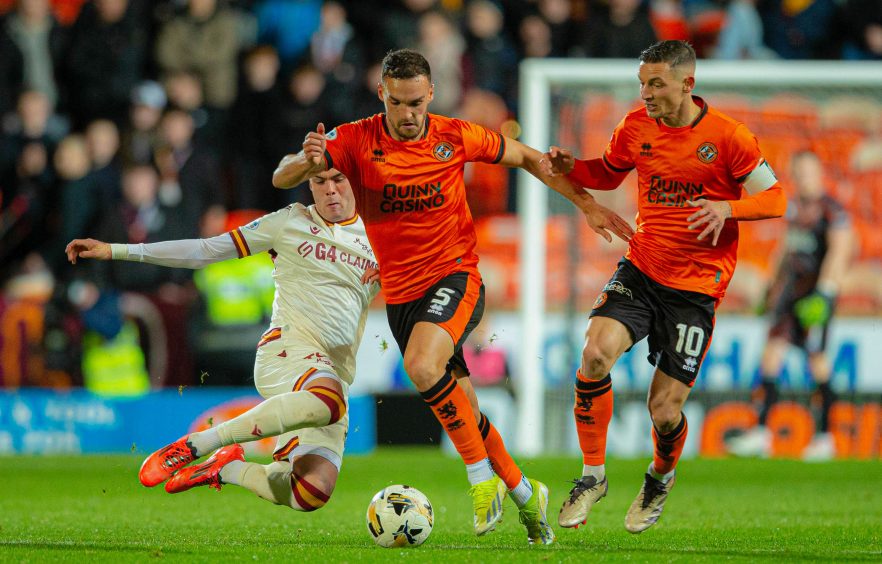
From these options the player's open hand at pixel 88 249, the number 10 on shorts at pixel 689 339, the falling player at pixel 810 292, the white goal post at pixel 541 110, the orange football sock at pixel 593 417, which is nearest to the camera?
the player's open hand at pixel 88 249

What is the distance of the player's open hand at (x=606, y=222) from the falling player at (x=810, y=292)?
6.73 m

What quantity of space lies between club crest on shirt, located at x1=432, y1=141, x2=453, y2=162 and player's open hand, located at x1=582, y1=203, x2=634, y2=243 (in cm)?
89

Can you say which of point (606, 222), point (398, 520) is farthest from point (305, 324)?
point (606, 222)

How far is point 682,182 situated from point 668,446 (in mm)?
1529

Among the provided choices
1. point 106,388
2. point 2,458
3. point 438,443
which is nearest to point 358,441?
point 438,443

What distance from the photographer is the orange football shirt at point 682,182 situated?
7340 millimetres

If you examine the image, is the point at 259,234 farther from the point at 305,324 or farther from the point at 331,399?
the point at 331,399

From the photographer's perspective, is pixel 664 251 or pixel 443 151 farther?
pixel 664 251

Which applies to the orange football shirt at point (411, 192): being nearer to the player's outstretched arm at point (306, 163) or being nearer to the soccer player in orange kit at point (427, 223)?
the soccer player in orange kit at point (427, 223)

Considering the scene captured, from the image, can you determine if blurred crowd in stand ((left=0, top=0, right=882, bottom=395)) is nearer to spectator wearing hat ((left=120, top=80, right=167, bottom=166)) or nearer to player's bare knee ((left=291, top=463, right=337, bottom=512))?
spectator wearing hat ((left=120, top=80, right=167, bottom=166))

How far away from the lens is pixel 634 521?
766cm

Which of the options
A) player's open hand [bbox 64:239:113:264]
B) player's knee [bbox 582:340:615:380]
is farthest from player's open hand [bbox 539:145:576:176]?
player's open hand [bbox 64:239:113:264]

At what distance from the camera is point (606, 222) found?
7508 mm

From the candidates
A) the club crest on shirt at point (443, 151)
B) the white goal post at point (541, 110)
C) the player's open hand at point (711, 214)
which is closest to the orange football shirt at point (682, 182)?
the player's open hand at point (711, 214)
